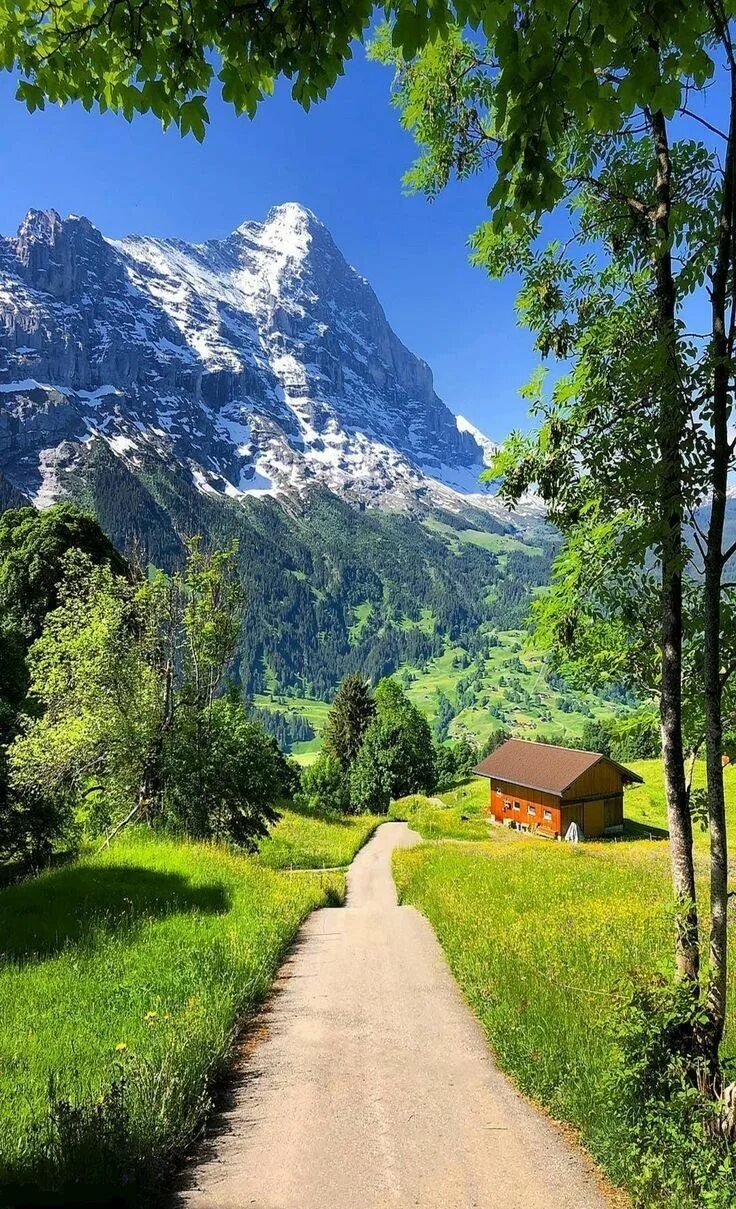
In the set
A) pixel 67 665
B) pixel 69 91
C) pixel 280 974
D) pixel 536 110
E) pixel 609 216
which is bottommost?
pixel 280 974

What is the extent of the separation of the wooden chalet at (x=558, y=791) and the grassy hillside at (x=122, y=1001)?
46.5 metres

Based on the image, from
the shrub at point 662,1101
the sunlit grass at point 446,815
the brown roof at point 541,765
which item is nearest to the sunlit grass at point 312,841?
the sunlit grass at point 446,815

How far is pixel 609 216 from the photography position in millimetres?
6699

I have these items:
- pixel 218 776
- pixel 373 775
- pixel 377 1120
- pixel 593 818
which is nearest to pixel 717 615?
pixel 377 1120

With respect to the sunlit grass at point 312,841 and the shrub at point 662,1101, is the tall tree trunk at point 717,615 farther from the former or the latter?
the sunlit grass at point 312,841

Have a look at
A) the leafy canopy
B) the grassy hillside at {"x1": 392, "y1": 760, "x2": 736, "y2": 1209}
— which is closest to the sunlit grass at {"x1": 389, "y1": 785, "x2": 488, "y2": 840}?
the grassy hillside at {"x1": 392, "y1": 760, "x2": 736, "y2": 1209}

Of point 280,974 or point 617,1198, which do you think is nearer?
point 617,1198

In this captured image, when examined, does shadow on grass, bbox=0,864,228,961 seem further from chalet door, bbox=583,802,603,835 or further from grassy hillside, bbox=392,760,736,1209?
chalet door, bbox=583,802,603,835

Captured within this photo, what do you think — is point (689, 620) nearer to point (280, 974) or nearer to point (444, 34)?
point (444, 34)

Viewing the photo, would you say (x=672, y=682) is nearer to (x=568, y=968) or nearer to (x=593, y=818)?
(x=568, y=968)

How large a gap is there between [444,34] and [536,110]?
1.91 feet

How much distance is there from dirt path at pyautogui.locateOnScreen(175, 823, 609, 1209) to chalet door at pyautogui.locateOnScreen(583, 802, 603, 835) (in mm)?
54641

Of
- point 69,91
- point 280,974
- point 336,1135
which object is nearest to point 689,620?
point 336,1135

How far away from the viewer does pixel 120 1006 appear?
8.42m
